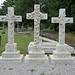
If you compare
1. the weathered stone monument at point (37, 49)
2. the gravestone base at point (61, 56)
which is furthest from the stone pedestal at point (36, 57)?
the gravestone base at point (61, 56)

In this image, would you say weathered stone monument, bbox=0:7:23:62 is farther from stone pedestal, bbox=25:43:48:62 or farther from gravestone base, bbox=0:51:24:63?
stone pedestal, bbox=25:43:48:62

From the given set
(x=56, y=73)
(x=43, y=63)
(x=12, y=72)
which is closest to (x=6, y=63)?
(x=12, y=72)

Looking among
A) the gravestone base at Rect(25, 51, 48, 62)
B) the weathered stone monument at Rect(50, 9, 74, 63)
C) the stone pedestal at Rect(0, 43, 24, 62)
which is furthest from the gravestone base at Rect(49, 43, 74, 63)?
the stone pedestal at Rect(0, 43, 24, 62)

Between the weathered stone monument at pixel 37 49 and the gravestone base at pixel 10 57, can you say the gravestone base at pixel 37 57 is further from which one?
the gravestone base at pixel 10 57

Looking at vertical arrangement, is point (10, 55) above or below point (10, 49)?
below

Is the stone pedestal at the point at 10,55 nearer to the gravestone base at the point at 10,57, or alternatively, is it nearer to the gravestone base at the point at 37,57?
the gravestone base at the point at 10,57

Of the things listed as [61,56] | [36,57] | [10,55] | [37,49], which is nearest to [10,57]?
[10,55]

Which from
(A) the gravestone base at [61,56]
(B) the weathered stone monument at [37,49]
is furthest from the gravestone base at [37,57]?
(A) the gravestone base at [61,56]

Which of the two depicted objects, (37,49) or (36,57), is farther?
(37,49)

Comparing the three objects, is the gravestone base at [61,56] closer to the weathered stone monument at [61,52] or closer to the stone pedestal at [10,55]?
the weathered stone monument at [61,52]

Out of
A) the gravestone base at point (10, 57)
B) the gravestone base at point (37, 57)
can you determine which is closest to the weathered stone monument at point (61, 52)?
the gravestone base at point (37, 57)

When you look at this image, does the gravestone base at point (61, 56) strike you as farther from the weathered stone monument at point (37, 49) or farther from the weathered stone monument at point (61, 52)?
the weathered stone monument at point (37, 49)

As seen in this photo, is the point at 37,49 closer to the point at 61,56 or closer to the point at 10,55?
the point at 61,56

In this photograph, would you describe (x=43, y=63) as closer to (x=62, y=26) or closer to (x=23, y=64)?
(x=23, y=64)
